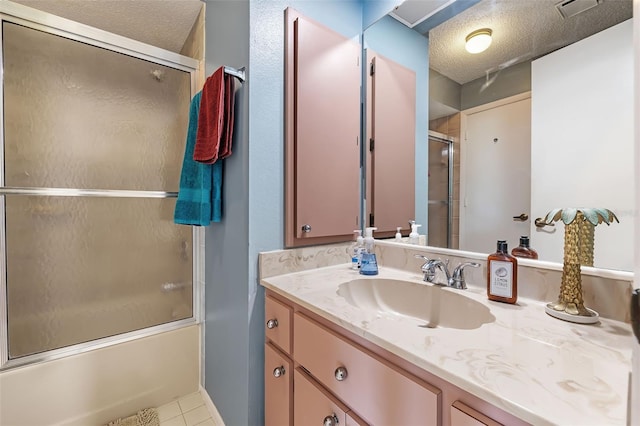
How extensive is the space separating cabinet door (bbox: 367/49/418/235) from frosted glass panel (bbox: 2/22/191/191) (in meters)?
1.17

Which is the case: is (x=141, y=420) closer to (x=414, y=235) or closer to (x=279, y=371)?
(x=279, y=371)

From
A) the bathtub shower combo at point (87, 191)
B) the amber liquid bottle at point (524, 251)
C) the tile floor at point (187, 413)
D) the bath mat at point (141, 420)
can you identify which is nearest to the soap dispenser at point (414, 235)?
the amber liquid bottle at point (524, 251)

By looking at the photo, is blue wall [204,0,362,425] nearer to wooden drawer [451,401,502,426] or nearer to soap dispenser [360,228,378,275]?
soap dispenser [360,228,378,275]

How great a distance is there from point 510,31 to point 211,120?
1.17m

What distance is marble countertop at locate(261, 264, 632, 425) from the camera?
398 millimetres

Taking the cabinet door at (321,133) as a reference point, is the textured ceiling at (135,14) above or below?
above

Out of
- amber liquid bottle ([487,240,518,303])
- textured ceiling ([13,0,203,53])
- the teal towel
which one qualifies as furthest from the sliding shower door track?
amber liquid bottle ([487,240,518,303])

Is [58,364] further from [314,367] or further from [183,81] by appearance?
[183,81]

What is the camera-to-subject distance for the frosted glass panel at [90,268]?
51.1 inches

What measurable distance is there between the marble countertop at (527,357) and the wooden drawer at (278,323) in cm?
17

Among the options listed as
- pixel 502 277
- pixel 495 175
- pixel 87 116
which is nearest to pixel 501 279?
pixel 502 277

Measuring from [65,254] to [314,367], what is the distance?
57.0 inches

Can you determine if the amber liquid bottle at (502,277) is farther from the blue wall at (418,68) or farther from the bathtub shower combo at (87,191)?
the bathtub shower combo at (87,191)

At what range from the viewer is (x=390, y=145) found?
4.58 feet
